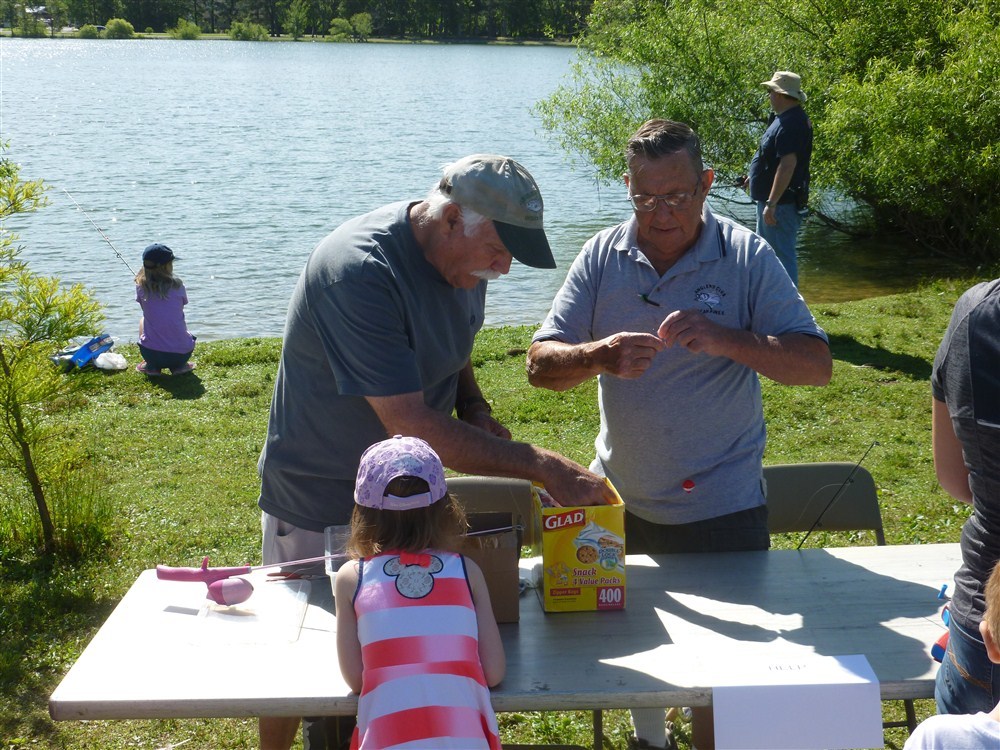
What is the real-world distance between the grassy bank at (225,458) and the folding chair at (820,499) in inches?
28.4

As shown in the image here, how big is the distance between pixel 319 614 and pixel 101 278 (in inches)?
496

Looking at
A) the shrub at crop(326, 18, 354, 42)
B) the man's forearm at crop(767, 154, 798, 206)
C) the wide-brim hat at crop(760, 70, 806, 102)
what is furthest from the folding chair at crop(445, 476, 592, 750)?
the shrub at crop(326, 18, 354, 42)

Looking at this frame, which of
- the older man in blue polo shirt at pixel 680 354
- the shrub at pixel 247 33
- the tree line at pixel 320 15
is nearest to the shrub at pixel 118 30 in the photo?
the tree line at pixel 320 15

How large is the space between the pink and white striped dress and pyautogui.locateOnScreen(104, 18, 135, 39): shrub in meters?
87.1

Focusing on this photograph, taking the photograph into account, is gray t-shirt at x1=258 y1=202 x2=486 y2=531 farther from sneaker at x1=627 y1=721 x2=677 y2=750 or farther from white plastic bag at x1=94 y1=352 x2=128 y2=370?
white plastic bag at x1=94 y1=352 x2=128 y2=370

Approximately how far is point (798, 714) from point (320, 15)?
9056 centimetres

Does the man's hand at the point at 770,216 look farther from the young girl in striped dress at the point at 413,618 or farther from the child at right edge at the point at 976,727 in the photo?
the child at right edge at the point at 976,727

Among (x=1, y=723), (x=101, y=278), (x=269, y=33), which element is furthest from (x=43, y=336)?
(x=269, y=33)

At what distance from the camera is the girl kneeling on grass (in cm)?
790

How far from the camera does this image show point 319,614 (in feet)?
8.41

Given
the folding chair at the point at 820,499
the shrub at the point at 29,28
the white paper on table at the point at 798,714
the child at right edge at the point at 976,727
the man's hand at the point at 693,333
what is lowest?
the folding chair at the point at 820,499

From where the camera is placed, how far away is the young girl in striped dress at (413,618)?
204cm

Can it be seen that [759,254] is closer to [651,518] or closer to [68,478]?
[651,518]

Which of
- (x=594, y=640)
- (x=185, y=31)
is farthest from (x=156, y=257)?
(x=185, y=31)
